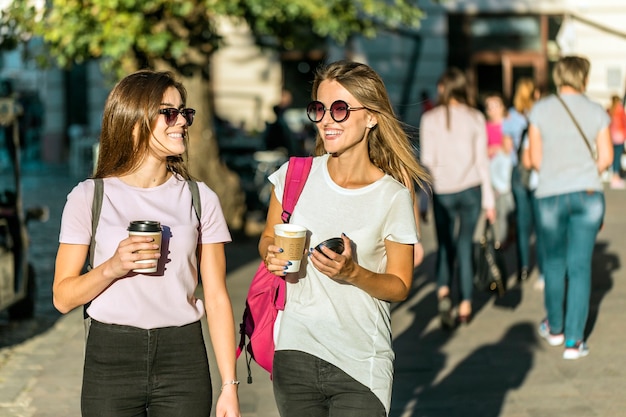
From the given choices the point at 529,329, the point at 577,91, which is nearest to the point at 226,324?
the point at 577,91

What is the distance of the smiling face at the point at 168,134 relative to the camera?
356 cm

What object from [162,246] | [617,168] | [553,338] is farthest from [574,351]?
[617,168]

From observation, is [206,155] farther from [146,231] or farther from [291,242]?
[146,231]

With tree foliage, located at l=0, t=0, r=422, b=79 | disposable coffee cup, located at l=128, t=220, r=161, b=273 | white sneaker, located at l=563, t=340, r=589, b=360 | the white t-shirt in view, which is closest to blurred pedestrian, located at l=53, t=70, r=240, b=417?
disposable coffee cup, located at l=128, t=220, r=161, b=273

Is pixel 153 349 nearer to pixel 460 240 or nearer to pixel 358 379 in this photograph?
pixel 358 379

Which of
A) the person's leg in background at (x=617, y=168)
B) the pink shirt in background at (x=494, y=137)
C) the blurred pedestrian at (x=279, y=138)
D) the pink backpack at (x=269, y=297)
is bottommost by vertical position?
the person's leg in background at (x=617, y=168)

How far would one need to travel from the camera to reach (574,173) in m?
7.53

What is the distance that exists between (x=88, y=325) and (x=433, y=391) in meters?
3.49

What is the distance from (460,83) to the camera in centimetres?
855

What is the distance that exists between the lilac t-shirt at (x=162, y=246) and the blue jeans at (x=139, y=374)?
42mm

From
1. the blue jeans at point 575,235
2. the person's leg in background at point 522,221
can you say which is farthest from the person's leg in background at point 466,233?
the person's leg in background at point 522,221

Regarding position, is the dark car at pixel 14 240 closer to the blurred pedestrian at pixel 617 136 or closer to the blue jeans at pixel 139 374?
the blue jeans at pixel 139 374

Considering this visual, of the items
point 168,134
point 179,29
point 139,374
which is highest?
point 179,29

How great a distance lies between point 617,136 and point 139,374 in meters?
18.5
